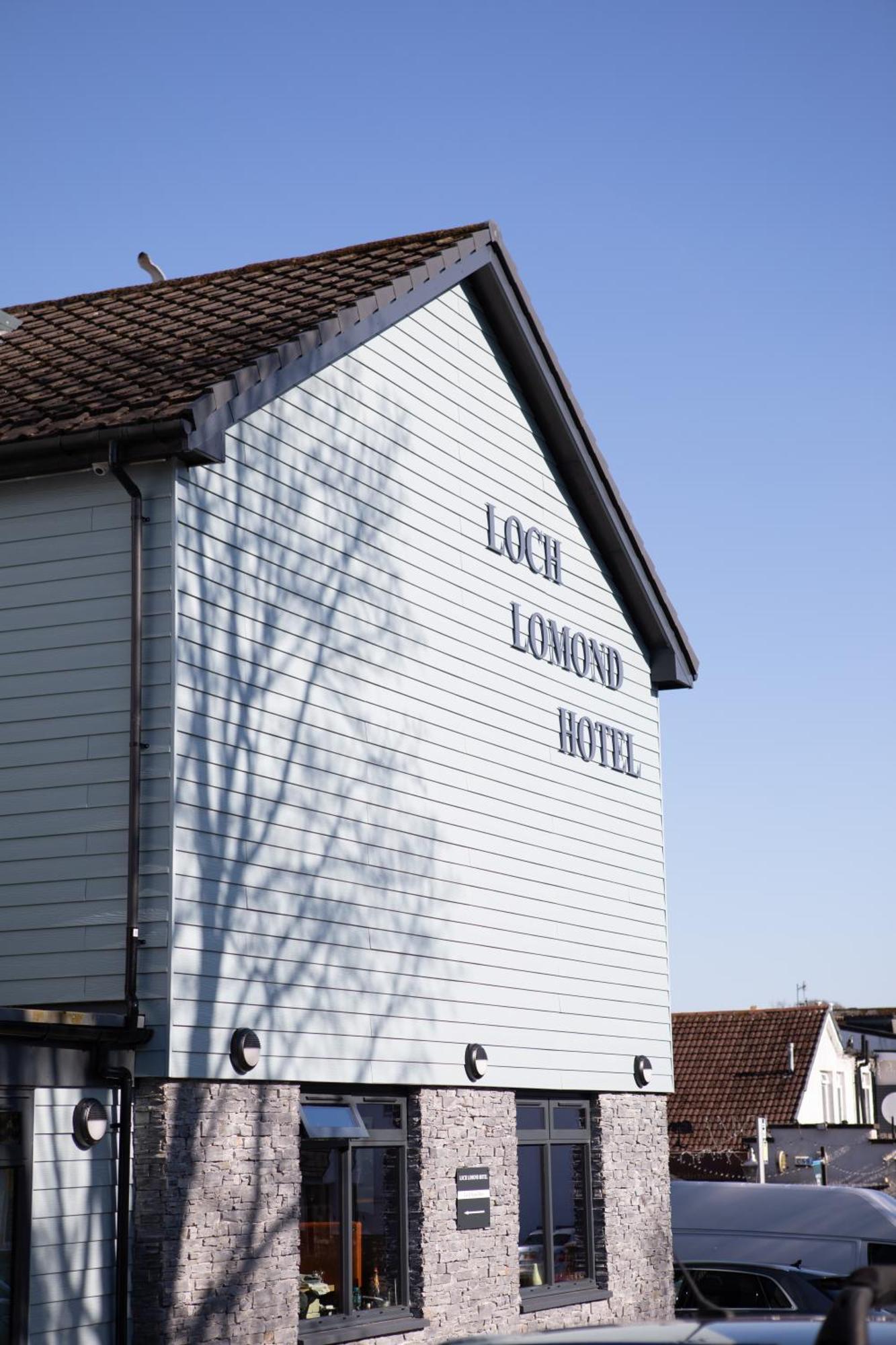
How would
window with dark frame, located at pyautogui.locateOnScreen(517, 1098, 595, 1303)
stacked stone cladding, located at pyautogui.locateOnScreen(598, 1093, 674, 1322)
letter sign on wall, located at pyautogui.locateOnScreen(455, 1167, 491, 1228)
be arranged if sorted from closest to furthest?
letter sign on wall, located at pyautogui.locateOnScreen(455, 1167, 491, 1228) < window with dark frame, located at pyautogui.locateOnScreen(517, 1098, 595, 1303) < stacked stone cladding, located at pyautogui.locateOnScreen(598, 1093, 674, 1322)

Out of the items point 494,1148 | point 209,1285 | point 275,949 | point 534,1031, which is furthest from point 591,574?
point 209,1285

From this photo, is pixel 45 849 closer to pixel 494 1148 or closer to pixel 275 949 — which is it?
pixel 275 949

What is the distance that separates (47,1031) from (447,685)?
20.7 feet

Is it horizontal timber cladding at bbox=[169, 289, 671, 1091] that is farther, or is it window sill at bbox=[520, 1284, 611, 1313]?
window sill at bbox=[520, 1284, 611, 1313]

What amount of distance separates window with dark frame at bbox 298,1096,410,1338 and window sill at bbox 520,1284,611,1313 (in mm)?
2293

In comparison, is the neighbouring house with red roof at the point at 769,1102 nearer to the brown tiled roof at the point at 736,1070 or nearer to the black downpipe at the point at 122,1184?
the brown tiled roof at the point at 736,1070

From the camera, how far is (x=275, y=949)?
1242 cm

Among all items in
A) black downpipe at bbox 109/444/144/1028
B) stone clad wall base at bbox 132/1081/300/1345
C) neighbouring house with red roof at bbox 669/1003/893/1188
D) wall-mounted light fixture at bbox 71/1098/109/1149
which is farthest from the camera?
neighbouring house with red roof at bbox 669/1003/893/1188

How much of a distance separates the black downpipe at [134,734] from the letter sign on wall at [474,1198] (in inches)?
188

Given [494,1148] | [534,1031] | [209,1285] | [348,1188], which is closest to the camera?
[209,1285]

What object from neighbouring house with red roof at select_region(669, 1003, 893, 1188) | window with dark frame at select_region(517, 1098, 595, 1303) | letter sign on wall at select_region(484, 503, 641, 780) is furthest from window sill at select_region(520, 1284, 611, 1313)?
neighbouring house with red roof at select_region(669, 1003, 893, 1188)

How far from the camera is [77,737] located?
11.6 m

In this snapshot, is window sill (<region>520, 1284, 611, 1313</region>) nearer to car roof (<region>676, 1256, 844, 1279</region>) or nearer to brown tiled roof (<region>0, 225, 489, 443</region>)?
car roof (<region>676, 1256, 844, 1279</region>)

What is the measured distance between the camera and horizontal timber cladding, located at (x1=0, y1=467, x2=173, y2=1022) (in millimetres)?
11195
